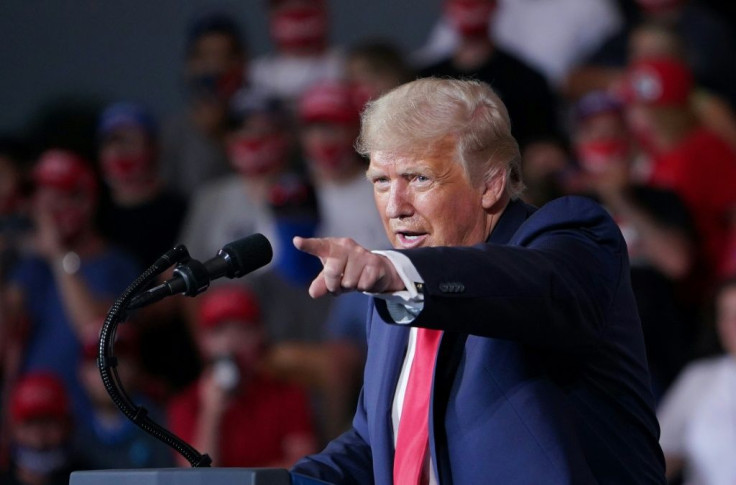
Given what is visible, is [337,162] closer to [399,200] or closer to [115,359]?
[399,200]

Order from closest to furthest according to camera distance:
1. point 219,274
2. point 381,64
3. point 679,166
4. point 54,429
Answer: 1. point 219,274
2. point 54,429
3. point 679,166
4. point 381,64

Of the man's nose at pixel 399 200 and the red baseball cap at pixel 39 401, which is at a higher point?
the man's nose at pixel 399 200

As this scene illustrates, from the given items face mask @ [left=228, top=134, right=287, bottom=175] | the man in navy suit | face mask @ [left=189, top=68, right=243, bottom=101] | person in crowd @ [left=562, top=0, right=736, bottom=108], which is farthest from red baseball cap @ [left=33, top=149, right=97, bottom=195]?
the man in navy suit

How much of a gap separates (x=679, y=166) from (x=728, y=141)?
→ 0.25 meters

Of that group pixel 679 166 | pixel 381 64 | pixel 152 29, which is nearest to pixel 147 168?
pixel 381 64

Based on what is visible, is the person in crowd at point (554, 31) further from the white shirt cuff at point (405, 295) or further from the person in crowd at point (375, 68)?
the white shirt cuff at point (405, 295)

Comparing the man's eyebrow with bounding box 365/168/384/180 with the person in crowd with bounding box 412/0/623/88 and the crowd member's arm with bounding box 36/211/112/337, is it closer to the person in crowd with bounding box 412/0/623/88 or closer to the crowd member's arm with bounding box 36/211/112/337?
the crowd member's arm with bounding box 36/211/112/337

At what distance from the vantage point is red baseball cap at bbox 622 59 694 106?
5.31 m

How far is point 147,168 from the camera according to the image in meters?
5.81

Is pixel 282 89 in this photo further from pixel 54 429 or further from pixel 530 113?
pixel 54 429

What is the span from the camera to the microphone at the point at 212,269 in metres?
1.96

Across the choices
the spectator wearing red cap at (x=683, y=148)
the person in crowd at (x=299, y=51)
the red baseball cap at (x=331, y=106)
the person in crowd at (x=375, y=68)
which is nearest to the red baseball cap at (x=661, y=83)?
the spectator wearing red cap at (x=683, y=148)

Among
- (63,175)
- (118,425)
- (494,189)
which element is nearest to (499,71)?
(63,175)

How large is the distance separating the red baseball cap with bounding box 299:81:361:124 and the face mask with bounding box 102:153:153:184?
76 centimetres
